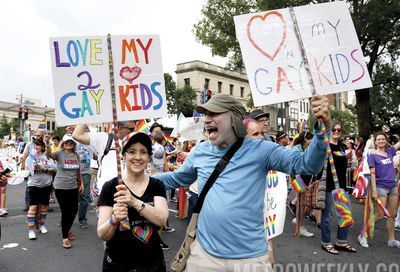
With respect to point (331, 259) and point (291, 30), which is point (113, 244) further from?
point (331, 259)

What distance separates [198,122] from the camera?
756 centimetres

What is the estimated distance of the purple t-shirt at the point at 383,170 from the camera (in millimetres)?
5559

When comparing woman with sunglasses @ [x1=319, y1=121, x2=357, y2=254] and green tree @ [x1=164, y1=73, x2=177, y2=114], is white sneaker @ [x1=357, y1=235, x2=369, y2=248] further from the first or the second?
green tree @ [x1=164, y1=73, x2=177, y2=114]

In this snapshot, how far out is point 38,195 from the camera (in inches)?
238

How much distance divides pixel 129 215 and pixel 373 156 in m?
4.60

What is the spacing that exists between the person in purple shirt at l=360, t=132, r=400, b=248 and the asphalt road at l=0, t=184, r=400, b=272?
15.6 inches

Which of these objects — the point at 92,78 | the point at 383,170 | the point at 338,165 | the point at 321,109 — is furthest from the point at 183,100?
the point at 321,109

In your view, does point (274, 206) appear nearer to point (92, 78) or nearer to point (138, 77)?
point (138, 77)

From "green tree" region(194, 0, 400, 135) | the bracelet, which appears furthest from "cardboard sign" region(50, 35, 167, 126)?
"green tree" region(194, 0, 400, 135)

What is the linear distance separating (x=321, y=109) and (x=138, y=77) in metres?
1.41

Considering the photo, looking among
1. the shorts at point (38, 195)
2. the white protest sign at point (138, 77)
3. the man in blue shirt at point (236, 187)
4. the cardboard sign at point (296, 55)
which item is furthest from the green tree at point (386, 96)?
the man in blue shirt at point (236, 187)

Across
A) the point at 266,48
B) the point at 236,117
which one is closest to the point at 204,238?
the point at 236,117

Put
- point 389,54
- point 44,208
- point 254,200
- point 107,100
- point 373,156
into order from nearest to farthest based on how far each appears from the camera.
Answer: point 254,200 < point 107,100 < point 373,156 < point 44,208 < point 389,54

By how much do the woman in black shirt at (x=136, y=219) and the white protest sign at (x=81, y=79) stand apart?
0.43 metres
